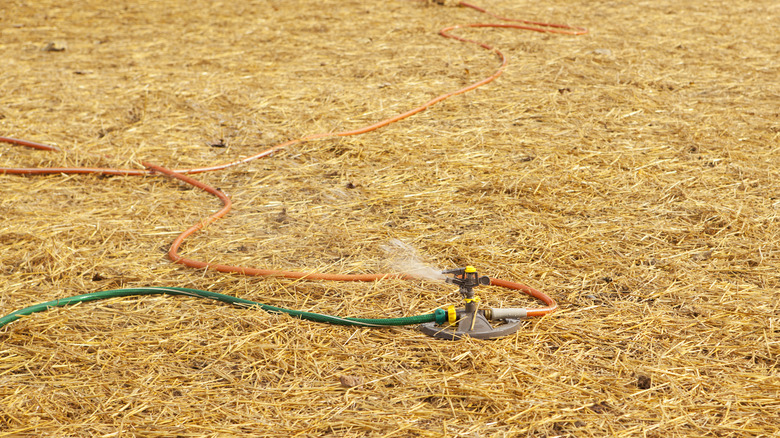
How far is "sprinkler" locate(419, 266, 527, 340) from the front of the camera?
8.60 ft

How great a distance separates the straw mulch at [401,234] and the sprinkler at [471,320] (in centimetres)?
7

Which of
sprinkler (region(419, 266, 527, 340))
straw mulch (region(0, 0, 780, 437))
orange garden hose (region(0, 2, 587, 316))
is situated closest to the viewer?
straw mulch (region(0, 0, 780, 437))

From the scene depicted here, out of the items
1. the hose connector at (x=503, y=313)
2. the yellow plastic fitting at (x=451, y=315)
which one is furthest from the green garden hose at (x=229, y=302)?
the hose connector at (x=503, y=313)

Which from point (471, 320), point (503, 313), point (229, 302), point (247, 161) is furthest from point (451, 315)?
point (247, 161)

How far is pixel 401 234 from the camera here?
3.53m

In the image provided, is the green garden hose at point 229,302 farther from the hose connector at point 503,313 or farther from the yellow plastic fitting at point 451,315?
the hose connector at point 503,313

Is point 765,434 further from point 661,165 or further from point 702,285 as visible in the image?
point 661,165

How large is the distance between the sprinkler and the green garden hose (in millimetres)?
38

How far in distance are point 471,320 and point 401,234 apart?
972 mm

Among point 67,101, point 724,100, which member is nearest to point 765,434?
point 724,100

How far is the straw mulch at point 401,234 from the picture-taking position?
2.30m

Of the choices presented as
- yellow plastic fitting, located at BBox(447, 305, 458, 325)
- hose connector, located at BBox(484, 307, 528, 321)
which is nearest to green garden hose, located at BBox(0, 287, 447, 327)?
yellow plastic fitting, located at BBox(447, 305, 458, 325)

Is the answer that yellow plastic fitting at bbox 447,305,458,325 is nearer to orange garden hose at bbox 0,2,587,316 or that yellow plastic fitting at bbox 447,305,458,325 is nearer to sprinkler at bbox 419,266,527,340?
sprinkler at bbox 419,266,527,340

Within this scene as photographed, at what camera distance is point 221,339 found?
2.65 metres
